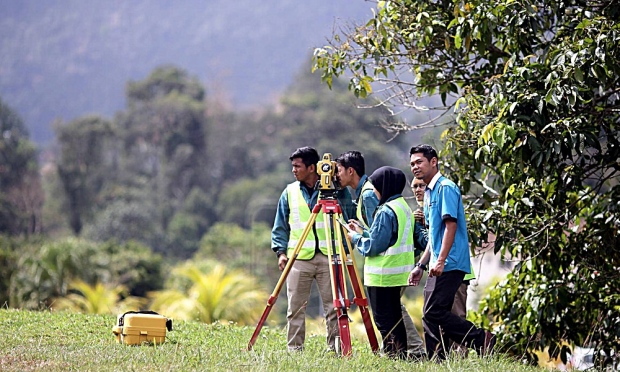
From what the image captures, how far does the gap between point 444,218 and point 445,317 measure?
68 cm

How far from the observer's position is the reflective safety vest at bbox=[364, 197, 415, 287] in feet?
20.8

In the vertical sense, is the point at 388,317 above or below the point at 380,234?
below

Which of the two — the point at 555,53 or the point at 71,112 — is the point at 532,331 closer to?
the point at 555,53

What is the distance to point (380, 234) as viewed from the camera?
627 cm

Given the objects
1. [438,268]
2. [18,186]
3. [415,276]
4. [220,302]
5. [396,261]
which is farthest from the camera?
[18,186]

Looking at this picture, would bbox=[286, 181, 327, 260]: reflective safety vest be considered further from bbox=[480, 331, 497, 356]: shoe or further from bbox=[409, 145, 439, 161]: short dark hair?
bbox=[480, 331, 497, 356]: shoe

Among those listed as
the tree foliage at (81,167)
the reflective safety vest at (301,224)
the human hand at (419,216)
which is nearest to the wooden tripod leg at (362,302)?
the reflective safety vest at (301,224)

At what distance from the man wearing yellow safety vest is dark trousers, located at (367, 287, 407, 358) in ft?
0.57

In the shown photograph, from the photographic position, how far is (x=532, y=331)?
818 centimetres

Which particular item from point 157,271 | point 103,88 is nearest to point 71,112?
point 103,88

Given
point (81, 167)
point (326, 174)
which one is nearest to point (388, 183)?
point (326, 174)

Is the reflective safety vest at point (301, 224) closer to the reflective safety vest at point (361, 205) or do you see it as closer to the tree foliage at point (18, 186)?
the reflective safety vest at point (361, 205)

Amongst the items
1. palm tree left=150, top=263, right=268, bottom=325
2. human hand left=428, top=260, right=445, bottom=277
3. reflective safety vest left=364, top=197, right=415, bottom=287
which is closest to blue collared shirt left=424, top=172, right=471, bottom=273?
human hand left=428, top=260, right=445, bottom=277

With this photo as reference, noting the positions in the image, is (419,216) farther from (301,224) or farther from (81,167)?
(81,167)
